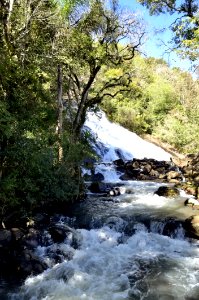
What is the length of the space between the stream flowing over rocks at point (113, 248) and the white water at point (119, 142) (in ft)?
29.5

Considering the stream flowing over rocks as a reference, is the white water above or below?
above

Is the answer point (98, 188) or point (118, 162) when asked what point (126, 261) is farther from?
point (118, 162)

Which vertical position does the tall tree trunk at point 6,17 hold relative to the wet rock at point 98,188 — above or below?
above

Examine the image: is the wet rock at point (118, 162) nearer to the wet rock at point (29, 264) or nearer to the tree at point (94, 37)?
the tree at point (94, 37)

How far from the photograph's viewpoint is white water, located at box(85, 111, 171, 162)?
2701 cm

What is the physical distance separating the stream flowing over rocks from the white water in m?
8.99

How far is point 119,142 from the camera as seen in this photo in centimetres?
2922

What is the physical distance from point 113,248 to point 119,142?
1856cm

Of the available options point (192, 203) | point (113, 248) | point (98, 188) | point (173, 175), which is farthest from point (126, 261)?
point (173, 175)

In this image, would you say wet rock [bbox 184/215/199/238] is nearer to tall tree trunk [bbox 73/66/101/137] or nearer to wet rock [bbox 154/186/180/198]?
wet rock [bbox 154/186/180/198]

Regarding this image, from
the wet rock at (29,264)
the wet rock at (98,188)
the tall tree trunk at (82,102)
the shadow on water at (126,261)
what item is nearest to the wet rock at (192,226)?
the shadow on water at (126,261)

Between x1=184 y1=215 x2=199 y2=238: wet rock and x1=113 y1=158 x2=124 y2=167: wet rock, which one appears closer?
x1=184 y1=215 x2=199 y2=238: wet rock

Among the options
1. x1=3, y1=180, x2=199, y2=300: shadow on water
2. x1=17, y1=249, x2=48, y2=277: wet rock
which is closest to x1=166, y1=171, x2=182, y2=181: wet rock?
x1=3, y1=180, x2=199, y2=300: shadow on water

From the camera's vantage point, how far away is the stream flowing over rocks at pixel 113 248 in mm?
8406
